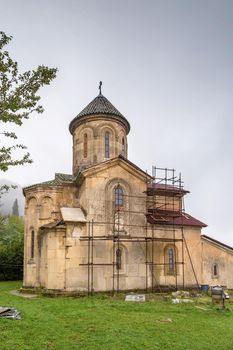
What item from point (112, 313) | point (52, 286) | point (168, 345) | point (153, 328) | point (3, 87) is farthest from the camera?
point (52, 286)

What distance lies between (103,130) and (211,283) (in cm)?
1166

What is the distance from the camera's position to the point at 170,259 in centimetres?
1986

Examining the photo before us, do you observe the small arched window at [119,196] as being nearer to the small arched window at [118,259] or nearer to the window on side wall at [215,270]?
the small arched window at [118,259]

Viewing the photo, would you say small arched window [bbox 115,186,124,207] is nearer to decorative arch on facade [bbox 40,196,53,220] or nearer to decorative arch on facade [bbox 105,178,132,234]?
decorative arch on facade [bbox 105,178,132,234]

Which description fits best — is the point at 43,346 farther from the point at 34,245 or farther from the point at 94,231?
the point at 34,245

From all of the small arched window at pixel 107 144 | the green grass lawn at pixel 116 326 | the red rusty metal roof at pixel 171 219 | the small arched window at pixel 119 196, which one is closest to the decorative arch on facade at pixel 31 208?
the small arched window at pixel 119 196

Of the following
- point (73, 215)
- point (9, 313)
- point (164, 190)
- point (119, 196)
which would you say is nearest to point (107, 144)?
point (119, 196)

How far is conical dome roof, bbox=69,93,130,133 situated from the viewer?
22.3 metres

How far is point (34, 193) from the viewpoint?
2030 cm

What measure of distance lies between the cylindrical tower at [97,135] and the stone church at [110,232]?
0.06m

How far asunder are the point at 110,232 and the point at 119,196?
6.71 ft

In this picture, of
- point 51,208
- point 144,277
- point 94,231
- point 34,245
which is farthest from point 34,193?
point 144,277

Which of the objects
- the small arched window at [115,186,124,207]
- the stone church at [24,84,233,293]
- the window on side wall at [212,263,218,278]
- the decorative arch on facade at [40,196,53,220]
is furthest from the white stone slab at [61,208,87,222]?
the window on side wall at [212,263,218,278]

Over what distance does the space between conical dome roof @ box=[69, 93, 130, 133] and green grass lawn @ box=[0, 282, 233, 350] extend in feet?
39.5
